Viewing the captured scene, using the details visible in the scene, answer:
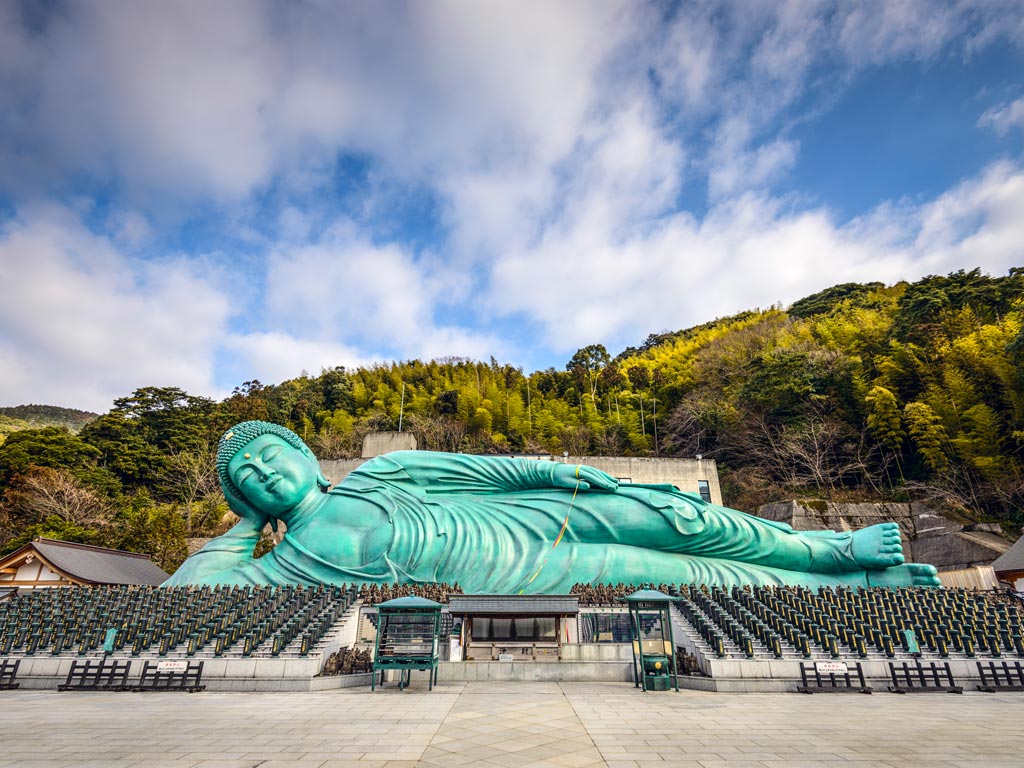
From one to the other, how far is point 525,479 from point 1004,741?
10.9m

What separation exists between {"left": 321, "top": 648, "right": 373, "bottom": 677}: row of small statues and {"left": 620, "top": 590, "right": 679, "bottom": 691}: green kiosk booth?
462cm

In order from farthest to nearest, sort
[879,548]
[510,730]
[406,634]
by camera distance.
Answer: [879,548] → [406,634] → [510,730]

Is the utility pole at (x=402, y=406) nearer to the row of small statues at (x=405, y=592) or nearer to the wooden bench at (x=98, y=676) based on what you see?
the row of small statues at (x=405, y=592)

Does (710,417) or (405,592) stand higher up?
(710,417)

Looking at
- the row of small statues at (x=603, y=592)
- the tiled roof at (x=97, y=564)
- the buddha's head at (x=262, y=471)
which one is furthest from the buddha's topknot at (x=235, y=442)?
the row of small statues at (x=603, y=592)

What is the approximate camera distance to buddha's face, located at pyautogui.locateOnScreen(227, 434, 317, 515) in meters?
14.0

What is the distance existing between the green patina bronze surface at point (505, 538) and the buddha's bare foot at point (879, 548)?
3 cm

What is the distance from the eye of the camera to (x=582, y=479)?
1470 centimetres

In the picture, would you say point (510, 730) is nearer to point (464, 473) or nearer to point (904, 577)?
point (464, 473)

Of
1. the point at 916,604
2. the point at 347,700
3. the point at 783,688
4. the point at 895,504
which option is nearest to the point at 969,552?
the point at 895,504

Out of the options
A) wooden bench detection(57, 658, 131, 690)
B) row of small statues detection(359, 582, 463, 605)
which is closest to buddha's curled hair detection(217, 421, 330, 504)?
row of small statues detection(359, 582, 463, 605)

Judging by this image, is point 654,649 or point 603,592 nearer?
point 654,649

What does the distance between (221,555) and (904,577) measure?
16368 millimetres

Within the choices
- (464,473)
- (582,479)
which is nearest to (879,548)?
(582,479)
